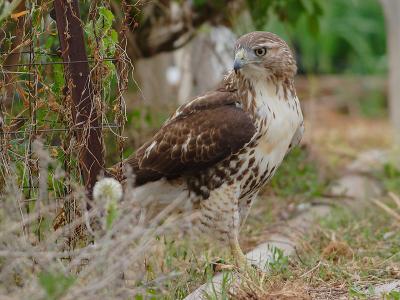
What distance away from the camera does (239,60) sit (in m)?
4.91

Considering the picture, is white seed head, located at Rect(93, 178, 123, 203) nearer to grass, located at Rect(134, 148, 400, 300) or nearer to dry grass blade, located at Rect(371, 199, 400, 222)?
grass, located at Rect(134, 148, 400, 300)

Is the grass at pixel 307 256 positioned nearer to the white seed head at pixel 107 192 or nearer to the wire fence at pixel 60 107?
the white seed head at pixel 107 192

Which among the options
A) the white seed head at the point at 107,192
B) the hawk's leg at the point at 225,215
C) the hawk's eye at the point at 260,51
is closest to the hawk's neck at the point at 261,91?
the hawk's eye at the point at 260,51

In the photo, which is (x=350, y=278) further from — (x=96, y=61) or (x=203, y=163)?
(x=96, y=61)

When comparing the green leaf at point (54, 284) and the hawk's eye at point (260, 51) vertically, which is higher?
the hawk's eye at point (260, 51)

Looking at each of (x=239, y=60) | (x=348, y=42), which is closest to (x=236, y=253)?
(x=239, y=60)

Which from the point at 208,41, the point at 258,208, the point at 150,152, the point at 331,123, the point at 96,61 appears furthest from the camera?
the point at 331,123

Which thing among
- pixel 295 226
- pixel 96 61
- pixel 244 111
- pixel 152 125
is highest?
pixel 96 61

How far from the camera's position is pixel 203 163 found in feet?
16.4

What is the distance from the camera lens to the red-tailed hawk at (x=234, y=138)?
4.95 meters

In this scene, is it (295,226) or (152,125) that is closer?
(295,226)

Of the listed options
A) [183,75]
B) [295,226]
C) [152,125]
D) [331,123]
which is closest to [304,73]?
[331,123]

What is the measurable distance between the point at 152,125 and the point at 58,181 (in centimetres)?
358

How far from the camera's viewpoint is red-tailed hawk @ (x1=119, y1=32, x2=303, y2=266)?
195 inches
